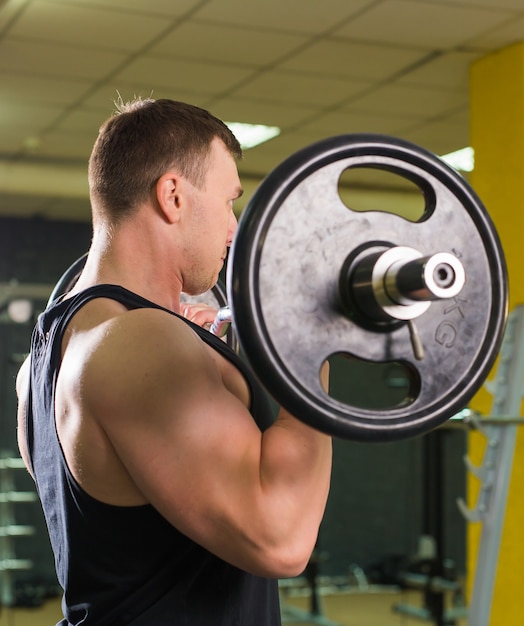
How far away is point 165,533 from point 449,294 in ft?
1.35

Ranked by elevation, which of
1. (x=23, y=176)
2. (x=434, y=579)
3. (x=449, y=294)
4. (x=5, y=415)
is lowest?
(x=434, y=579)

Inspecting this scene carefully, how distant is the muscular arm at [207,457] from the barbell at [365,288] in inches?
4.3

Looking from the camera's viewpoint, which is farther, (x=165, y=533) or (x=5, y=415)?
(x=5, y=415)

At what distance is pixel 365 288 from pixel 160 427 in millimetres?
242

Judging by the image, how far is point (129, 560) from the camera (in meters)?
1.07

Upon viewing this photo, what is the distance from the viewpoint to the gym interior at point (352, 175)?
3.42m

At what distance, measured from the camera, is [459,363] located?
3.12ft

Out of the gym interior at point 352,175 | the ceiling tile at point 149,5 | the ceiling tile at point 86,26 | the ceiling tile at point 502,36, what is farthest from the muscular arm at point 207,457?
the ceiling tile at point 502,36

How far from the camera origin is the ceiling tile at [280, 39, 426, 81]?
376 centimetres

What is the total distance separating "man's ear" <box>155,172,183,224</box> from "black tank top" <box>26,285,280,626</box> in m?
0.11

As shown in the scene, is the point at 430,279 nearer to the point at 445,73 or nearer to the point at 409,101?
the point at 445,73

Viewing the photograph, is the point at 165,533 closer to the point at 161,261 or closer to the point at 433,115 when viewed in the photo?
the point at 161,261

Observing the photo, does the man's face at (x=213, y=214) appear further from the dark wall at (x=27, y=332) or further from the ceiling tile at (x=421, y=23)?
the dark wall at (x=27, y=332)

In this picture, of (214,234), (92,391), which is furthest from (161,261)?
(92,391)
